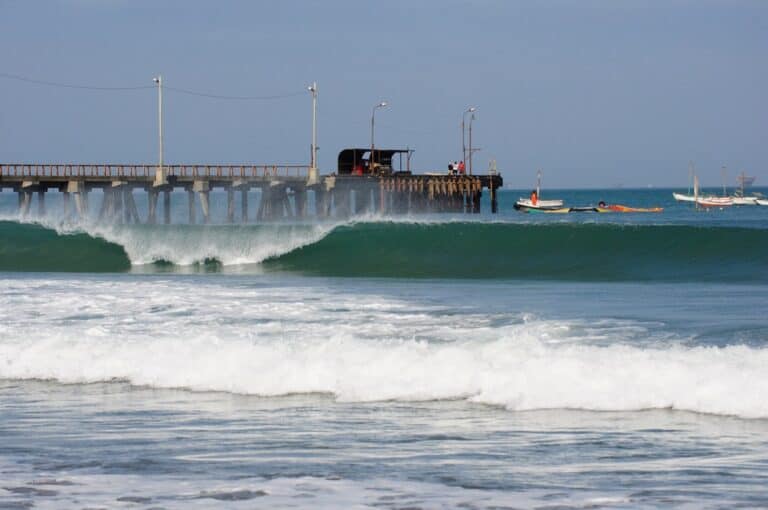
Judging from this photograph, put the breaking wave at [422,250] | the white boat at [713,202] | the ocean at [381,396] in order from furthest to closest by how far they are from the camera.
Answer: the white boat at [713,202], the breaking wave at [422,250], the ocean at [381,396]

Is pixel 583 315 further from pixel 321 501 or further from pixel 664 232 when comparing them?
pixel 664 232

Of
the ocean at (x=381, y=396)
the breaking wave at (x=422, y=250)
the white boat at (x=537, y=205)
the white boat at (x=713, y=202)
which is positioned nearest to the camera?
the ocean at (x=381, y=396)

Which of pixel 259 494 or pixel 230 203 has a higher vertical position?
pixel 230 203

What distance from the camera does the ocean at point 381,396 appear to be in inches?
283

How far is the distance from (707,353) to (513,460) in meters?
3.86

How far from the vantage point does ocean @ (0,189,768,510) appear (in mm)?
7188

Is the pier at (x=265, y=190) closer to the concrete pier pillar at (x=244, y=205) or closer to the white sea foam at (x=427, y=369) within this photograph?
the concrete pier pillar at (x=244, y=205)

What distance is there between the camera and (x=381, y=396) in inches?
425

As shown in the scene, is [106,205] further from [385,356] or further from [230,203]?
[385,356]

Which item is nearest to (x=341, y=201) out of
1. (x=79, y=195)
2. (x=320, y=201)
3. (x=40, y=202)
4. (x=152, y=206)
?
(x=320, y=201)

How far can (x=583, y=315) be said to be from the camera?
16031 millimetres

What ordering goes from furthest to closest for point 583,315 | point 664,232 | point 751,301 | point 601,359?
1. point 664,232
2. point 751,301
3. point 583,315
4. point 601,359

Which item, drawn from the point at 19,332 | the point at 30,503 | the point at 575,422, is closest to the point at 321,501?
the point at 30,503

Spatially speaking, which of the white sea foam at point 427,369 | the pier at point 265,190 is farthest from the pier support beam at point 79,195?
the white sea foam at point 427,369
